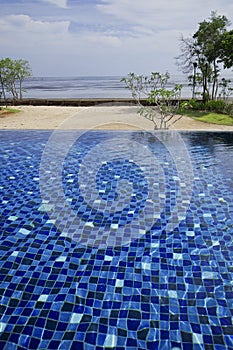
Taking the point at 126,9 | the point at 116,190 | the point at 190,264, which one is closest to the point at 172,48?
the point at 126,9

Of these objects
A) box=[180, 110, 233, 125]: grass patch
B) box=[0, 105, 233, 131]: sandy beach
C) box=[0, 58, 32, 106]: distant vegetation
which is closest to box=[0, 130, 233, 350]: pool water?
box=[0, 105, 233, 131]: sandy beach

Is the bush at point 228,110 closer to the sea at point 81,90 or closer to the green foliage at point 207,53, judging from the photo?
the green foliage at point 207,53

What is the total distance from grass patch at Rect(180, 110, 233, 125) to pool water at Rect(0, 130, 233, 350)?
7.14m

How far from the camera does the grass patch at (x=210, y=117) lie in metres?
12.1

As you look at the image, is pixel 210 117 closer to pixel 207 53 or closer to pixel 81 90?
pixel 207 53

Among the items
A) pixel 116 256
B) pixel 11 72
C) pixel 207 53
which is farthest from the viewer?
pixel 11 72

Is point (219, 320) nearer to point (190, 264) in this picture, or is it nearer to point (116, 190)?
point (190, 264)

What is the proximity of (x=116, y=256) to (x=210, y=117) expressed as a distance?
37.4 feet

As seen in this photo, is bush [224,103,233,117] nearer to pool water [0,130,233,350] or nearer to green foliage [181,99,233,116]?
green foliage [181,99,233,116]

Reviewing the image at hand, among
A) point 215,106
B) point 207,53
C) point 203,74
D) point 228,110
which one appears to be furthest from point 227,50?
point 203,74

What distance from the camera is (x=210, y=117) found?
43.1 feet

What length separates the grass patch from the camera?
1212 centimetres

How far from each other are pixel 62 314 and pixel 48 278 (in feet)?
1.33

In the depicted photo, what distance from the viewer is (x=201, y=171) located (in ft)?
17.0
